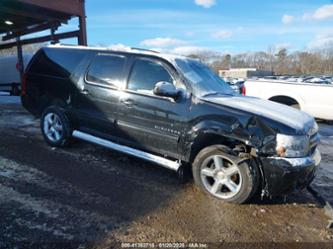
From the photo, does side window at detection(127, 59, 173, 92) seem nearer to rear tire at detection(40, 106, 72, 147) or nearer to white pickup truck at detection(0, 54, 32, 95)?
rear tire at detection(40, 106, 72, 147)

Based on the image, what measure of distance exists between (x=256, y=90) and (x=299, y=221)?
730 cm

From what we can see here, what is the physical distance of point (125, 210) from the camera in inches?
152

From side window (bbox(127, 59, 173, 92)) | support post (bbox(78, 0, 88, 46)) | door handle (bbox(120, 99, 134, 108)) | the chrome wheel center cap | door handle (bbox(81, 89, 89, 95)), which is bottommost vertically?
the chrome wheel center cap

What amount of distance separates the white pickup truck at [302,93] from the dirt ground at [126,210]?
17.1 ft

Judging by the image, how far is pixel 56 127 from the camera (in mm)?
6133

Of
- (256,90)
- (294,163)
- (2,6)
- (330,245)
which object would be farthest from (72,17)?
(330,245)

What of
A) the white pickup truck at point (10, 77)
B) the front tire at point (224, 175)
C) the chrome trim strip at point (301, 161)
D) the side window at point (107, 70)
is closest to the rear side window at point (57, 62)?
the side window at point (107, 70)

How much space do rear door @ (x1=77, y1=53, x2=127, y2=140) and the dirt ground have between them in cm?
60

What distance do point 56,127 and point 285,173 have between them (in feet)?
13.3

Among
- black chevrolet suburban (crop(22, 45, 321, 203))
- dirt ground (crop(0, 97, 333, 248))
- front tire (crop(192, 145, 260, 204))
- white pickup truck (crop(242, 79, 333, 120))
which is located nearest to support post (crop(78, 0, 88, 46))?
black chevrolet suburban (crop(22, 45, 321, 203))

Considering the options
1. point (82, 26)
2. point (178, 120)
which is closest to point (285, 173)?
point (178, 120)

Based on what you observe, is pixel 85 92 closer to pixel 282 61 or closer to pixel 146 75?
pixel 146 75

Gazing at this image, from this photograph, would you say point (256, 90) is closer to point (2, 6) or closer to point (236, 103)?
point (236, 103)

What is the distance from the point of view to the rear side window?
5.89m
